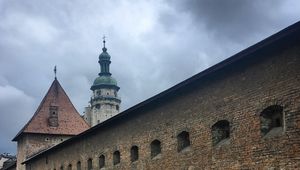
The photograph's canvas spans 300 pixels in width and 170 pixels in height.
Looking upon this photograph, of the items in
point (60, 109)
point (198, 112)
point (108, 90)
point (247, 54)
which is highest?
point (108, 90)

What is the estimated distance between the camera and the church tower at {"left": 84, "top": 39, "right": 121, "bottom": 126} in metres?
64.6

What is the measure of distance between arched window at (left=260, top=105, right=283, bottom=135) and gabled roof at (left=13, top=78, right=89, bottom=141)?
73.3 ft

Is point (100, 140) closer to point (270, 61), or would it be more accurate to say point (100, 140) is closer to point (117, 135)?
point (117, 135)

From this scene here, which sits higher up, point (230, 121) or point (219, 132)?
point (230, 121)

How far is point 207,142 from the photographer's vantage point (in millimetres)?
13094

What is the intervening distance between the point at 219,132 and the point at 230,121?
858 millimetres

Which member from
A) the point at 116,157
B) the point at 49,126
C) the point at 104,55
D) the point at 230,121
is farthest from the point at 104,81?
the point at 230,121

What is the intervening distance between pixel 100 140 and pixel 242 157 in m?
9.64

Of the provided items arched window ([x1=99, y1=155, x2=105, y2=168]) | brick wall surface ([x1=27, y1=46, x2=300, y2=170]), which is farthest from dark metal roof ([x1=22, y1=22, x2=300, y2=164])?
arched window ([x1=99, y1=155, x2=105, y2=168])

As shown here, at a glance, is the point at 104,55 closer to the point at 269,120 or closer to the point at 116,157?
the point at 116,157

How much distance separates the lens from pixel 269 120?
11.3 meters

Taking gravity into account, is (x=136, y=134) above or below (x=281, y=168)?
above

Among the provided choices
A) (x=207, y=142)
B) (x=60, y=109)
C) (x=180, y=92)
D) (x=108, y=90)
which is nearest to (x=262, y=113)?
(x=207, y=142)

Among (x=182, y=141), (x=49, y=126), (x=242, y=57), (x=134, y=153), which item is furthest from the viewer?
(x=49, y=126)
